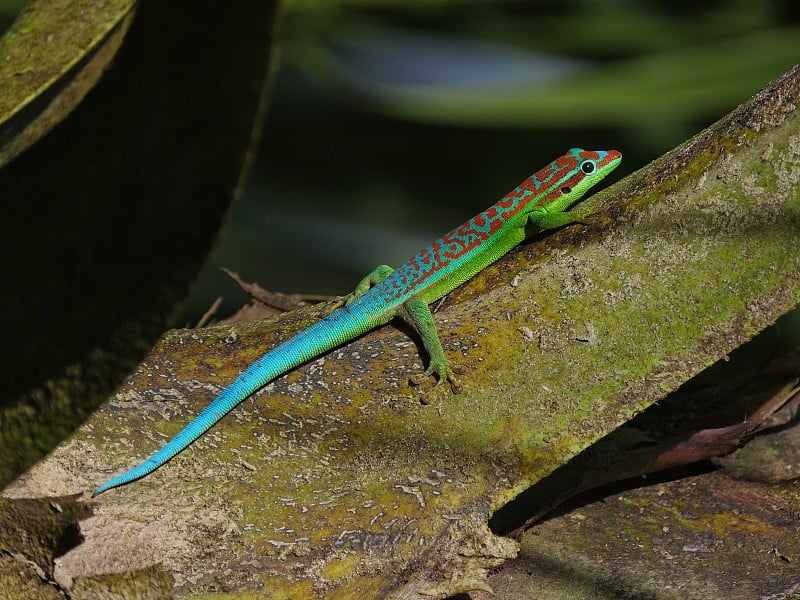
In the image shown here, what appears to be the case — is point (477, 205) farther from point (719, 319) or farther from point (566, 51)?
point (719, 319)

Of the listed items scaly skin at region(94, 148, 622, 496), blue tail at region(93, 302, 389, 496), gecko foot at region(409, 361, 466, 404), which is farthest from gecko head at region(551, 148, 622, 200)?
gecko foot at region(409, 361, 466, 404)

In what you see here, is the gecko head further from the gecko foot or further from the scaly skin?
the gecko foot

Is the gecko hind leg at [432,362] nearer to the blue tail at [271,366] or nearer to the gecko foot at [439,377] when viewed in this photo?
the gecko foot at [439,377]

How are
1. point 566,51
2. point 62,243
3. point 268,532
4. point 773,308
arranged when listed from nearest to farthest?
point 268,532, point 773,308, point 62,243, point 566,51

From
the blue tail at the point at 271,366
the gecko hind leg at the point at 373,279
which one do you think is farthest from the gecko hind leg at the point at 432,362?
the gecko hind leg at the point at 373,279

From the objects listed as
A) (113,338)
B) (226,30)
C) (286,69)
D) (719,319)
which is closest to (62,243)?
(113,338)

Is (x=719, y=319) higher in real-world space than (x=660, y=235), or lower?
lower
